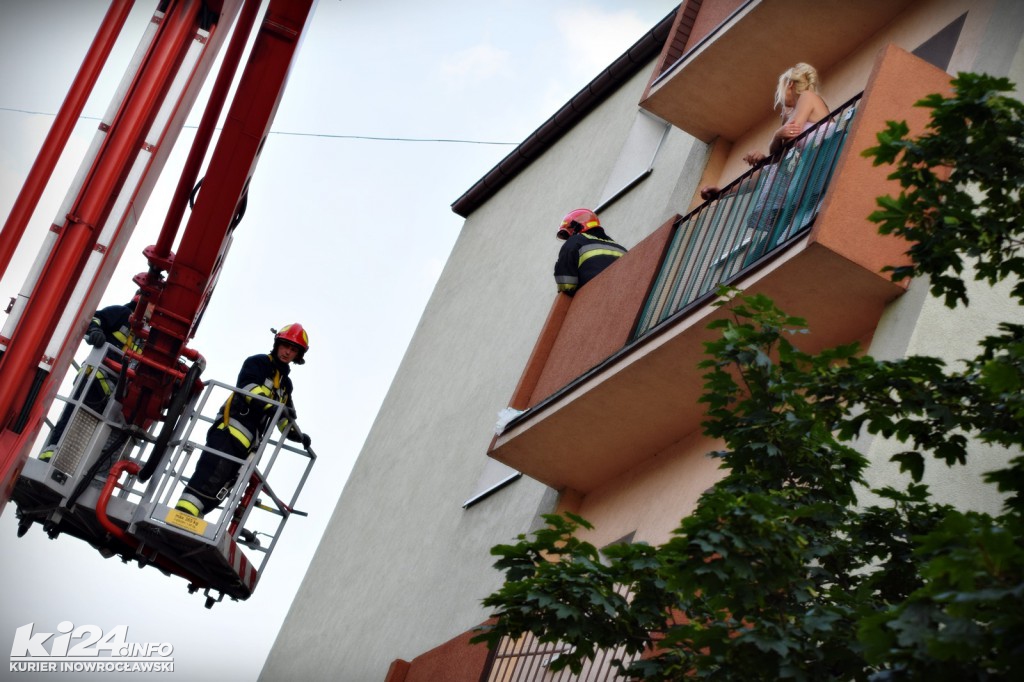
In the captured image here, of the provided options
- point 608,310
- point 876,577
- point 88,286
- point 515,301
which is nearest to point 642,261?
point 608,310

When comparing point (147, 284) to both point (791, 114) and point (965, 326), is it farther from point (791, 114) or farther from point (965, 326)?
point (965, 326)

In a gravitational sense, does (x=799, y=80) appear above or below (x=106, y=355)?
above

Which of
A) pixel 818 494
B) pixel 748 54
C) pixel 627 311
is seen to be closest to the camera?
pixel 818 494

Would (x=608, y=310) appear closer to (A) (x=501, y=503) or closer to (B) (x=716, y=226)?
(B) (x=716, y=226)

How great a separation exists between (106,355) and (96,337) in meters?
0.26

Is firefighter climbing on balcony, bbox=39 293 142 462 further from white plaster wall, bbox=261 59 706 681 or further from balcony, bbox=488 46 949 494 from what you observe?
white plaster wall, bbox=261 59 706 681

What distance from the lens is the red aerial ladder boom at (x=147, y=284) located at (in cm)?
984

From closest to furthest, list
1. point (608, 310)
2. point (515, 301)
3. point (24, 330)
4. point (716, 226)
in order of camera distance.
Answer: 1. point (24, 330)
2. point (716, 226)
3. point (608, 310)
4. point (515, 301)

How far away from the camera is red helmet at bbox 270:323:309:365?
13.4m

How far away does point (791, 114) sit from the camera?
37.0 feet

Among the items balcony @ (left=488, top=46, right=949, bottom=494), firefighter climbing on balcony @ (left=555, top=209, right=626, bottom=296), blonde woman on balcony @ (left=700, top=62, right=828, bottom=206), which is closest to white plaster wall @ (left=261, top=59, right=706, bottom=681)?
firefighter climbing on balcony @ (left=555, top=209, right=626, bottom=296)

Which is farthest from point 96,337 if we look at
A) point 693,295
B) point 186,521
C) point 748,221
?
point 748,221

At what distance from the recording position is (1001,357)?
6840 millimetres

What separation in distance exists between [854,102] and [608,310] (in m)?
2.85
